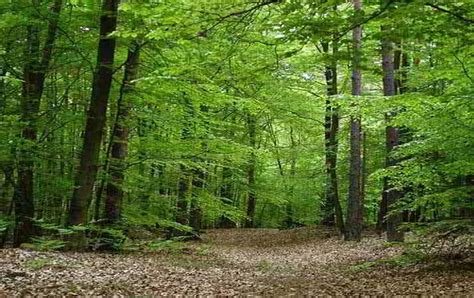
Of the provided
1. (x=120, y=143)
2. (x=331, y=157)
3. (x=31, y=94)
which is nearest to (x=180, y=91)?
(x=120, y=143)

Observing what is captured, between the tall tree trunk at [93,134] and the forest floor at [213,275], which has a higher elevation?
the tall tree trunk at [93,134]

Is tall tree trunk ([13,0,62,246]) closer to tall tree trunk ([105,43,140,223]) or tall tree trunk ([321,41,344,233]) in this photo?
tall tree trunk ([105,43,140,223])

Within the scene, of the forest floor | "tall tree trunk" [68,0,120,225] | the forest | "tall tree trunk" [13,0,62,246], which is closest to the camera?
the forest

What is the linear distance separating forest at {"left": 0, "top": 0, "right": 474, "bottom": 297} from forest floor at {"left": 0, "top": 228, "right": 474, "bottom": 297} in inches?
2.1

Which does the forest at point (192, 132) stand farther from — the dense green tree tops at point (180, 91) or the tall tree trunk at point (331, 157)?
the tall tree trunk at point (331, 157)

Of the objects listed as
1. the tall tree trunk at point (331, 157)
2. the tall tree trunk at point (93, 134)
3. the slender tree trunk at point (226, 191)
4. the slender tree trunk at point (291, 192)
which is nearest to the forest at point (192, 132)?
the tall tree trunk at point (93, 134)

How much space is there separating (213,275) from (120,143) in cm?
518

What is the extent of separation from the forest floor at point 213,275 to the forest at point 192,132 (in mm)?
54

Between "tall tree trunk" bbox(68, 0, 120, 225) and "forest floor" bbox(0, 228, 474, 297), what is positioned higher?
"tall tree trunk" bbox(68, 0, 120, 225)

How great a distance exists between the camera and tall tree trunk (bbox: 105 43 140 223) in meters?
12.7

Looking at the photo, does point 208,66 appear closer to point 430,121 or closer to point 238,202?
point 430,121

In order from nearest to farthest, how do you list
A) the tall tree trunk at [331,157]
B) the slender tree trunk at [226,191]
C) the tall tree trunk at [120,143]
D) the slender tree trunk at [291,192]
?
the tall tree trunk at [120,143] < the tall tree trunk at [331,157] < the slender tree trunk at [226,191] < the slender tree trunk at [291,192]

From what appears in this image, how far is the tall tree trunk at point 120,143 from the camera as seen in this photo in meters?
12.7

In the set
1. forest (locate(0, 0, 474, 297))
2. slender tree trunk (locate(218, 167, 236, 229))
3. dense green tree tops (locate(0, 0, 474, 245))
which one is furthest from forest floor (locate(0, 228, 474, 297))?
slender tree trunk (locate(218, 167, 236, 229))
